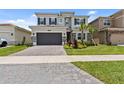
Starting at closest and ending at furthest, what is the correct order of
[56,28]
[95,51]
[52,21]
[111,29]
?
[95,51]
[111,29]
[56,28]
[52,21]

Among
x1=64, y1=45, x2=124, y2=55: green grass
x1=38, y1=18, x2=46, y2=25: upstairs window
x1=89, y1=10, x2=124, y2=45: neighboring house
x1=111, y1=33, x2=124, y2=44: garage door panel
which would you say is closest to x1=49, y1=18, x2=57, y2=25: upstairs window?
x1=38, y1=18, x2=46, y2=25: upstairs window

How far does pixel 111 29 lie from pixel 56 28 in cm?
892

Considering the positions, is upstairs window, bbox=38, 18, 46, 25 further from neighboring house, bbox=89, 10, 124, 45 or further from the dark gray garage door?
neighboring house, bbox=89, 10, 124, 45

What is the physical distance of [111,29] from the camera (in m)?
36.7

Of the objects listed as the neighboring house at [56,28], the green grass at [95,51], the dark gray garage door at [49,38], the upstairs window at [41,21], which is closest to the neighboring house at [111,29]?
the neighboring house at [56,28]

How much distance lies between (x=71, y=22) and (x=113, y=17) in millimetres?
7943

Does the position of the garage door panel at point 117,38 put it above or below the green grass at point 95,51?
above

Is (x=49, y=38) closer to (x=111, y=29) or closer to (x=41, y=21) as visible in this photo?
(x=41, y=21)

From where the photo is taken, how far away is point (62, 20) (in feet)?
137

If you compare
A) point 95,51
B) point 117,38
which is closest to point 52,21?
point 117,38

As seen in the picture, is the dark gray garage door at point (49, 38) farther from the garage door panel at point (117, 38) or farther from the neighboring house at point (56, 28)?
the garage door panel at point (117, 38)

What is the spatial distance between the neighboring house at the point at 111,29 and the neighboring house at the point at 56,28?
307 cm

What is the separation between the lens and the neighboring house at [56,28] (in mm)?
38188
